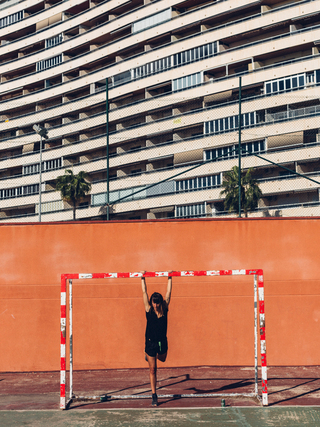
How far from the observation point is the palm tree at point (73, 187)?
5812 centimetres

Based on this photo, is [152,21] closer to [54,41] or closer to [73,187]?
[54,41]

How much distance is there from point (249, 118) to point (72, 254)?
47041 millimetres

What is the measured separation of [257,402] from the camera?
805 centimetres

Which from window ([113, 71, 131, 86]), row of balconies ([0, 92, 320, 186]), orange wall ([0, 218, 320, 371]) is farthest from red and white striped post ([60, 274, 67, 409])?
window ([113, 71, 131, 86])

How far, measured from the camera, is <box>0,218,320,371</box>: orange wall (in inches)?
428

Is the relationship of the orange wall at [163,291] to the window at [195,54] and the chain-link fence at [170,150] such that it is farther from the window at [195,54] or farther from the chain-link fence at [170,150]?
the window at [195,54]

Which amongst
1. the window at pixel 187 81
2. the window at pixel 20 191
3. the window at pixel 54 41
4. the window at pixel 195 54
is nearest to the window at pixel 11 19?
the window at pixel 54 41

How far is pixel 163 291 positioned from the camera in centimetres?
1116

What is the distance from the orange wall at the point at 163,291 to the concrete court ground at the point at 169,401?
0.43 m

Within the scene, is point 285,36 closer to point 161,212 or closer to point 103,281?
point 161,212

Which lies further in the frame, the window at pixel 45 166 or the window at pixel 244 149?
the window at pixel 45 166

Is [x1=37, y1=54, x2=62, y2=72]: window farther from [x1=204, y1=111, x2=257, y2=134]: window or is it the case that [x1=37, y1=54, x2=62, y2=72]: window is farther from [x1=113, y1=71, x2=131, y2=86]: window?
[x1=204, y1=111, x2=257, y2=134]: window

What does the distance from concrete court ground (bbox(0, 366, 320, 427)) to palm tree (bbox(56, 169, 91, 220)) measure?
48.2 m

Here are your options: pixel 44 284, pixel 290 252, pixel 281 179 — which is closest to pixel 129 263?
pixel 44 284
